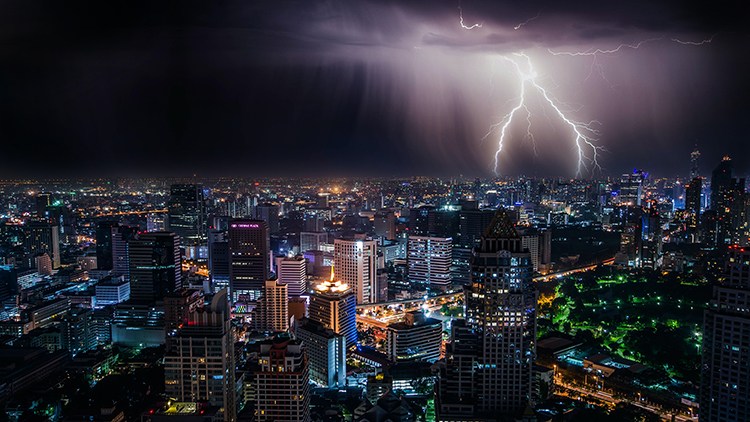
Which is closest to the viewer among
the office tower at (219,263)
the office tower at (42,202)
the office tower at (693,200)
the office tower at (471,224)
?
the office tower at (219,263)

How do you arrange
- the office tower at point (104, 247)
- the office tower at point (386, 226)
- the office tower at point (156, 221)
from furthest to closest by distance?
1. the office tower at point (386, 226)
2. the office tower at point (156, 221)
3. the office tower at point (104, 247)

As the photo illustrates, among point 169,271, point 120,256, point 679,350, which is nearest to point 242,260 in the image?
point 169,271

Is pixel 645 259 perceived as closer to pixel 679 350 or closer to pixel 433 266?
pixel 433 266

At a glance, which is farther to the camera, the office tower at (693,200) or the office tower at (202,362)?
the office tower at (693,200)

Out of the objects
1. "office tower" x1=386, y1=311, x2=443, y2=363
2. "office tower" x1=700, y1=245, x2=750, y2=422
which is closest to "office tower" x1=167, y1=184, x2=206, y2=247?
"office tower" x1=386, y1=311, x2=443, y2=363

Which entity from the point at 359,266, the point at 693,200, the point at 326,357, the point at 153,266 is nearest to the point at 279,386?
the point at 326,357

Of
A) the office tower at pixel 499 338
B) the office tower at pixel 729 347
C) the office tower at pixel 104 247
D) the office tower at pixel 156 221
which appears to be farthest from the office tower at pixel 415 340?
the office tower at pixel 156 221

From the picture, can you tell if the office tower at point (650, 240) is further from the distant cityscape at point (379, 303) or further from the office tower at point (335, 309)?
the office tower at point (335, 309)
